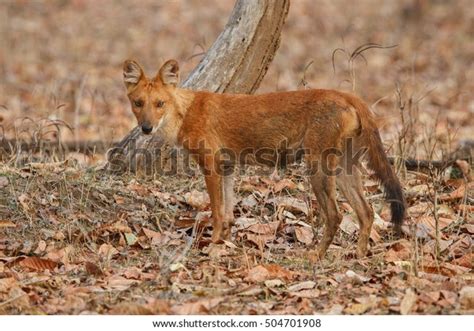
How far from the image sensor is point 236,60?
8.06 metres

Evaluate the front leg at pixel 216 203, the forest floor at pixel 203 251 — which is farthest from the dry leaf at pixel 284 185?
the front leg at pixel 216 203

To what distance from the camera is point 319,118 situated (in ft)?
20.5

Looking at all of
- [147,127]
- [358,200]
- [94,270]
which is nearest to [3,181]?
[147,127]

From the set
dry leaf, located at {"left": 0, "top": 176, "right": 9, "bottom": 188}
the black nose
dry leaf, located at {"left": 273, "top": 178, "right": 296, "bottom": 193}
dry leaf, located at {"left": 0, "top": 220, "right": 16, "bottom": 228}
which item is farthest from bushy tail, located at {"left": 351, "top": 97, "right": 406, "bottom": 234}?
dry leaf, located at {"left": 0, "top": 176, "right": 9, "bottom": 188}

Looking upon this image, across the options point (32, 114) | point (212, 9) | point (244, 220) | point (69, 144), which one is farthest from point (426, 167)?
point (212, 9)

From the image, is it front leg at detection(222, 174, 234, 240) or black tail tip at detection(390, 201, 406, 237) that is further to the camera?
front leg at detection(222, 174, 234, 240)

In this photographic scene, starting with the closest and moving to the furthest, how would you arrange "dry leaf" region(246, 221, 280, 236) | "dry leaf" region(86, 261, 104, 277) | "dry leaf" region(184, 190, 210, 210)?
"dry leaf" region(86, 261, 104, 277) → "dry leaf" region(246, 221, 280, 236) → "dry leaf" region(184, 190, 210, 210)

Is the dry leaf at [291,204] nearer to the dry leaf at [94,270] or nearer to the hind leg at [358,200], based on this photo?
the hind leg at [358,200]

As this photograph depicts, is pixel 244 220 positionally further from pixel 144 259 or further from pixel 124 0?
pixel 124 0

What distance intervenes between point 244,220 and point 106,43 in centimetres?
1220

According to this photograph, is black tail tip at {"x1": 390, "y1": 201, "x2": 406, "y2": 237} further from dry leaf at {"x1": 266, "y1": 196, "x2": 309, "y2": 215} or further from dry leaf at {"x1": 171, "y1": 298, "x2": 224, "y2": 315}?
dry leaf at {"x1": 171, "y1": 298, "x2": 224, "y2": 315}

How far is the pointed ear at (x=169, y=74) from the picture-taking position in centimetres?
687

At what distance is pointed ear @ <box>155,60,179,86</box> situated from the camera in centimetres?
687

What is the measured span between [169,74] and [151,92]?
9.3 inches
